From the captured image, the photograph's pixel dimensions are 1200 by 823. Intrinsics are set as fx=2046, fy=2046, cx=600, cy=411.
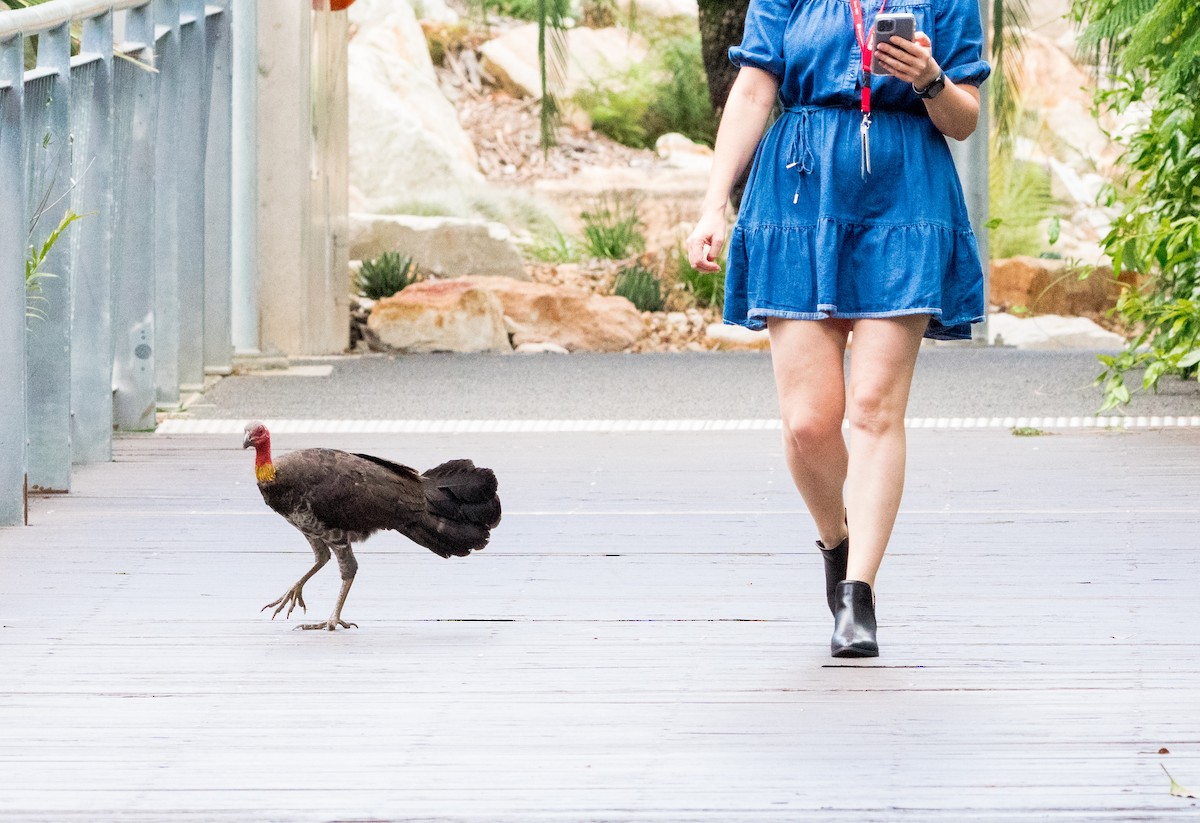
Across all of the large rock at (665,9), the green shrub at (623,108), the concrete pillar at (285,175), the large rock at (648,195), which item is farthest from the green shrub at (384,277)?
the large rock at (665,9)

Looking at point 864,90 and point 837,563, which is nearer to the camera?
point 864,90

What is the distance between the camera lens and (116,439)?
8.13 metres

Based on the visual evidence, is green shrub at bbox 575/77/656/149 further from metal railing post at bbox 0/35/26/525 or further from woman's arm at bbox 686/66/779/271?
woman's arm at bbox 686/66/779/271

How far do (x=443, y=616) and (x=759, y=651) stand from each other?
0.85m

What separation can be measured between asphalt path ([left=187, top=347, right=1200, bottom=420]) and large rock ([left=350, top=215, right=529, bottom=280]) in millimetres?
5136

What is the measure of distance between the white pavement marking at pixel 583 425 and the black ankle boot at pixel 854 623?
4.07 meters

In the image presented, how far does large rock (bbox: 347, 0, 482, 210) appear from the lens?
70.9ft

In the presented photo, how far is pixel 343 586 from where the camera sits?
4742mm

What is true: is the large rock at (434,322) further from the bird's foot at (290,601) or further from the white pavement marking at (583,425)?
the bird's foot at (290,601)

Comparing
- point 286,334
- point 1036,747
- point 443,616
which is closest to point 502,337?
point 286,334

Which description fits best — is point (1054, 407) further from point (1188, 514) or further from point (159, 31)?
point (159, 31)

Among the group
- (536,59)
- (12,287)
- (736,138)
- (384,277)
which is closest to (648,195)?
(536,59)

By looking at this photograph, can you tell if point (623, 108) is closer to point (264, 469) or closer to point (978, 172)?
point (978, 172)

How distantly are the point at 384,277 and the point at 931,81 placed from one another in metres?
11.4
